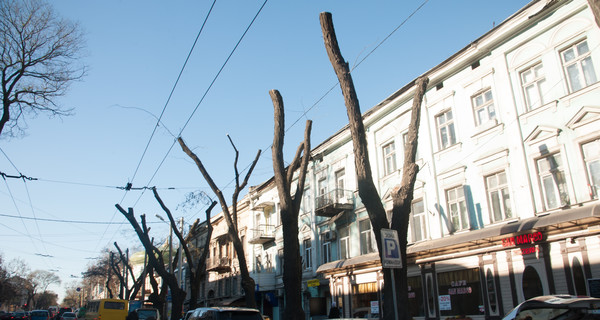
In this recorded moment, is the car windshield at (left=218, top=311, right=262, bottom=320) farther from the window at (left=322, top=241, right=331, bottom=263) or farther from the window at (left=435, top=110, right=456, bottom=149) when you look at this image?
the window at (left=322, top=241, right=331, bottom=263)

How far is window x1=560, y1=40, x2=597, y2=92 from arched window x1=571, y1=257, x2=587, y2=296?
5.29 metres

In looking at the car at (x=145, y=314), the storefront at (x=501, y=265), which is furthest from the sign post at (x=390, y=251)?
the car at (x=145, y=314)

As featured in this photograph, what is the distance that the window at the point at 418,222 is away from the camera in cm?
1891

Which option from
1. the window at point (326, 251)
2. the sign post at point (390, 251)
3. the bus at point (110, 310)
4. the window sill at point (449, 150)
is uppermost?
the window sill at point (449, 150)

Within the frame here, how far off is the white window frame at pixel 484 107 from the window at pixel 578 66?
8.89 ft

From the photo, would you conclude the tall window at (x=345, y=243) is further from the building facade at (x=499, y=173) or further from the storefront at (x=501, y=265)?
the storefront at (x=501, y=265)

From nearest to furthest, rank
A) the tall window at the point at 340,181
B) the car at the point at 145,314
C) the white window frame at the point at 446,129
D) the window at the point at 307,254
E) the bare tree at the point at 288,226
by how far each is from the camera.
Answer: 1. the bare tree at the point at 288,226
2. the white window frame at the point at 446,129
3. the car at the point at 145,314
4. the tall window at the point at 340,181
5. the window at the point at 307,254

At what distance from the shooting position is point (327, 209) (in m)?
23.3

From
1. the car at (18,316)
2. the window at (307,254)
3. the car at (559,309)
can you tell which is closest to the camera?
the car at (559,309)

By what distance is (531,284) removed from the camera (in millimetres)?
13961

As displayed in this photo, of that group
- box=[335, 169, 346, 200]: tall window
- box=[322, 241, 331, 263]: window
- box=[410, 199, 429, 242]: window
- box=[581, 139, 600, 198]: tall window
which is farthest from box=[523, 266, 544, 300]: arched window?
box=[322, 241, 331, 263]: window

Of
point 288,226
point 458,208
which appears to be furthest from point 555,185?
point 288,226

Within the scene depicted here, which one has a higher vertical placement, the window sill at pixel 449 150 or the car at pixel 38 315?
the window sill at pixel 449 150

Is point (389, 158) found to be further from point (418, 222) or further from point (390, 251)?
point (390, 251)
